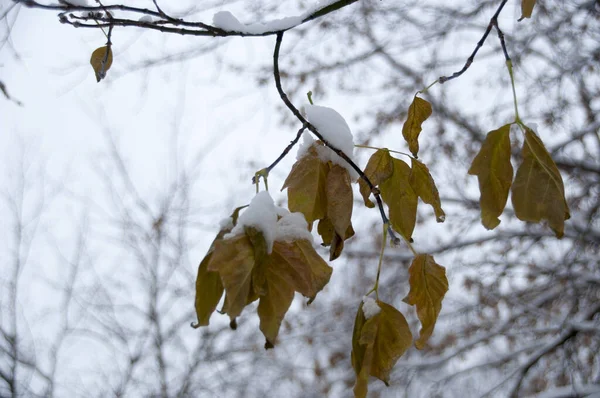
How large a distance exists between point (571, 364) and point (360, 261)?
7.44ft

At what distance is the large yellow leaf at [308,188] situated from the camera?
0.67m

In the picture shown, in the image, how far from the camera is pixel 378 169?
730 millimetres

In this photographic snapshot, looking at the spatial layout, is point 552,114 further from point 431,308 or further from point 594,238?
point 431,308

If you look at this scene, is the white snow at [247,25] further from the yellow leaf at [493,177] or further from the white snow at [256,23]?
the yellow leaf at [493,177]

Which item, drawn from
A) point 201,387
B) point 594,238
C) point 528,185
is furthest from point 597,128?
point 201,387

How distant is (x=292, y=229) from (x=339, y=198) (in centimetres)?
11

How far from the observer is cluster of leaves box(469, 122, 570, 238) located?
1.88ft

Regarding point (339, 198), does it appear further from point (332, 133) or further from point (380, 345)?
point (380, 345)

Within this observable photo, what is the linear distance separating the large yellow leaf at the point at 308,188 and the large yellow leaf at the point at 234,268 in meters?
Result: 0.16

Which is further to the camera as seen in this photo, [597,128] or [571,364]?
[597,128]

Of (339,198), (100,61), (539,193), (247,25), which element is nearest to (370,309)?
(339,198)

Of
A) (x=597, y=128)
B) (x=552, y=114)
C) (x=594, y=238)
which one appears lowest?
(x=594, y=238)

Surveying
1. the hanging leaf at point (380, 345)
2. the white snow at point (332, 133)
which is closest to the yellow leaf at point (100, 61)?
the white snow at point (332, 133)

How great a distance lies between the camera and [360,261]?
4777 mm
